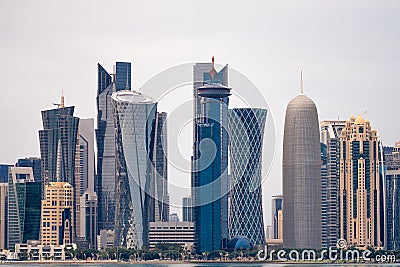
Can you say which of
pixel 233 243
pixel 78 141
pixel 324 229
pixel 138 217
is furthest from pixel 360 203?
pixel 78 141

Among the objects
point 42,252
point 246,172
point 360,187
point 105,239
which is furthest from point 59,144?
point 360,187

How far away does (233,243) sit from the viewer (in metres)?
181

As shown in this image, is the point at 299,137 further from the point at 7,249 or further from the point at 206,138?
the point at 7,249

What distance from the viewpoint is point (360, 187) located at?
602 ft

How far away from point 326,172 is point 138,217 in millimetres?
38375

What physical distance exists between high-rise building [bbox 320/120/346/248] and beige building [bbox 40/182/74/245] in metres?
46.3

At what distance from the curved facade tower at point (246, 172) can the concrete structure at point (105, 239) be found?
2261 cm

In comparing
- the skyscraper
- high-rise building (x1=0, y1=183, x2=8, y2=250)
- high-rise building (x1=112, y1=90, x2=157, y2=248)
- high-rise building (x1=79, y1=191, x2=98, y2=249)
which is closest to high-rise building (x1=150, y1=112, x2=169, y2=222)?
high-rise building (x1=112, y1=90, x2=157, y2=248)

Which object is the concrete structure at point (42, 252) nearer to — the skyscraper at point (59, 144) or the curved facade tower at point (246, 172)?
the skyscraper at point (59, 144)

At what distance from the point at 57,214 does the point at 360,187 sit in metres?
54.8

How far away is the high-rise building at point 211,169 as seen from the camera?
7293 inches

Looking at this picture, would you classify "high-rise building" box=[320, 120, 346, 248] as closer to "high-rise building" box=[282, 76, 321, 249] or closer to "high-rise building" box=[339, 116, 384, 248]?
"high-rise building" box=[339, 116, 384, 248]

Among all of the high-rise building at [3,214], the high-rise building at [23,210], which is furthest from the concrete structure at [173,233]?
the high-rise building at [3,214]

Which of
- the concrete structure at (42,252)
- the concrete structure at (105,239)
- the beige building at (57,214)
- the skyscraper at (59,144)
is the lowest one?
the concrete structure at (42,252)
